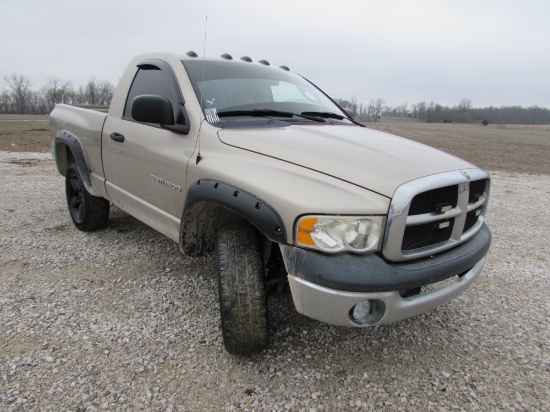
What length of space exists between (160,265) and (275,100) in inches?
69.9

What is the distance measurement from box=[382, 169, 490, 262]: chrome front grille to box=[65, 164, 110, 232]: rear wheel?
3.29 metres

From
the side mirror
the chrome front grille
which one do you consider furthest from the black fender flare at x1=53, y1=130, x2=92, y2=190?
the chrome front grille

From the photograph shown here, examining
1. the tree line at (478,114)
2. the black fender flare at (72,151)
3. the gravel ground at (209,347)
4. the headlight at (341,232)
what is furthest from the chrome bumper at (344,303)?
the tree line at (478,114)

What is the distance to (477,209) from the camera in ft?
8.05

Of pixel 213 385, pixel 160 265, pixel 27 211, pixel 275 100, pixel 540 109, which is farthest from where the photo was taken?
pixel 540 109

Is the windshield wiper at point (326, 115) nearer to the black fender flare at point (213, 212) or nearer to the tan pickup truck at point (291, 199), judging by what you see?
the tan pickup truck at point (291, 199)

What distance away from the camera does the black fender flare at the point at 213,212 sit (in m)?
1.95

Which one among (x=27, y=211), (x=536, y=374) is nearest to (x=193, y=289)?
(x=536, y=374)

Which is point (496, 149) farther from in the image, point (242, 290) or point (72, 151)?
point (242, 290)

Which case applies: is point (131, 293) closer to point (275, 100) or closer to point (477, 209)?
point (275, 100)

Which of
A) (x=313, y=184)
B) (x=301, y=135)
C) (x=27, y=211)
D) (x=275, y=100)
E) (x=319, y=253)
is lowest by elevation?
(x=27, y=211)

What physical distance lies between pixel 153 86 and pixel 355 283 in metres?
2.33

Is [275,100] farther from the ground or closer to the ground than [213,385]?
farther from the ground

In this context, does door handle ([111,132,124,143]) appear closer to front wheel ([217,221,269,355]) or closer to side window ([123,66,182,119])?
side window ([123,66,182,119])
